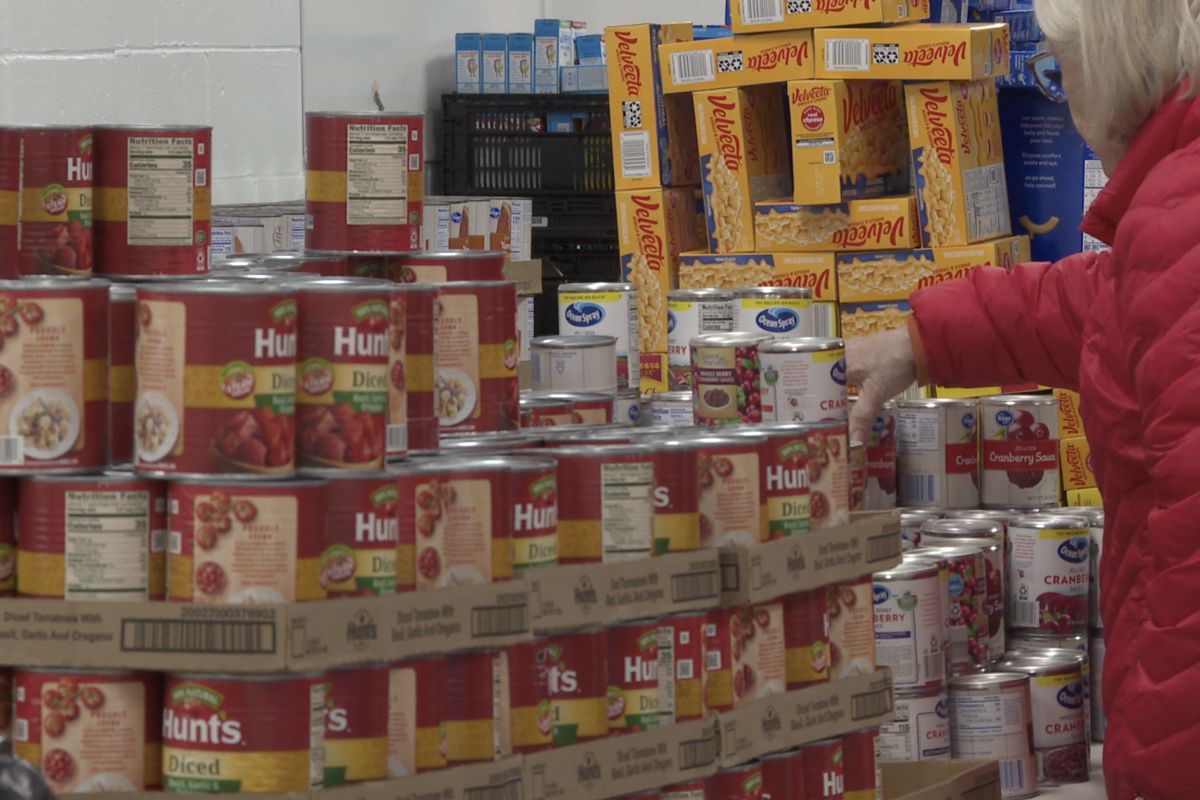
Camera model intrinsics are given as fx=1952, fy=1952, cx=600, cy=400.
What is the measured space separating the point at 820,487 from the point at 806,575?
4.5 inches

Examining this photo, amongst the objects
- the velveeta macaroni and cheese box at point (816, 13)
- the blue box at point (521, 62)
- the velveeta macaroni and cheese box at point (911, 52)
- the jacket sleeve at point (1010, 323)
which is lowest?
the jacket sleeve at point (1010, 323)

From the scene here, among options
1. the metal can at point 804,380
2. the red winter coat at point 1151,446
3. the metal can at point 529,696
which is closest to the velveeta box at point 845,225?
the metal can at point 804,380

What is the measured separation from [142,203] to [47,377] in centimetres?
44

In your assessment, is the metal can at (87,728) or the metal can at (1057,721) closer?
the metal can at (87,728)

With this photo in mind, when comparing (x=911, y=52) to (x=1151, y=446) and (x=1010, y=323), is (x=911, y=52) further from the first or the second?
(x=1151, y=446)

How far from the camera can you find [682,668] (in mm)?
2121

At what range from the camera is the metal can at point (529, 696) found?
1970 mm

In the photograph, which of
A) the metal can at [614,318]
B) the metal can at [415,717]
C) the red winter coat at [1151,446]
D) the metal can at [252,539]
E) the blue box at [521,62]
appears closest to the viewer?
the metal can at [252,539]

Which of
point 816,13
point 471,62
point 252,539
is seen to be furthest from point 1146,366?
point 471,62

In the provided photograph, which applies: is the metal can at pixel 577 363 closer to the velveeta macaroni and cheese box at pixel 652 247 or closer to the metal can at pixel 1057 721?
the metal can at pixel 1057 721

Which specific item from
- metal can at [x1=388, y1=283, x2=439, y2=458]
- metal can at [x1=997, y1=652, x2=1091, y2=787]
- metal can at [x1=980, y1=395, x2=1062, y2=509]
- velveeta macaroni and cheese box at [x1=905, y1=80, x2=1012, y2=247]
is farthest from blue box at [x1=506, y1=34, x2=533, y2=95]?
metal can at [x1=388, y1=283, x2=439, y2=458]

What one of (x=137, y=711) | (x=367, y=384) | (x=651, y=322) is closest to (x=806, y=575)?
(x=367, y=384)

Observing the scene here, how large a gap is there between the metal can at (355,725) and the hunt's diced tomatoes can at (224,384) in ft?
0.68

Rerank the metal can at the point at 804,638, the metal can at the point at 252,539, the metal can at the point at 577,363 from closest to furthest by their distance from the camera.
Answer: the metal can at the point at 252,539
the metal can at the point at 804,638
the metal can at the point at 577,363
